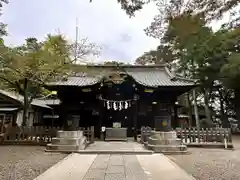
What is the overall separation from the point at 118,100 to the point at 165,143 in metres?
6.51

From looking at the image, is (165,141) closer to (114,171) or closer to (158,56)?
(114,171)

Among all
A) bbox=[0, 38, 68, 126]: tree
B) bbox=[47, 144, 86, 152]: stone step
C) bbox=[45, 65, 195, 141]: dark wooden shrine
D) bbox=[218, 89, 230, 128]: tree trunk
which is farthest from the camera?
bbox=[218, 89, 230, 128]: tree trunk

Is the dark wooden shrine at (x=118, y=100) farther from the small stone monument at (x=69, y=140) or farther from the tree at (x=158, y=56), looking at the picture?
the tree at (x=158, y=56)

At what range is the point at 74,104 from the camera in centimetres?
1493

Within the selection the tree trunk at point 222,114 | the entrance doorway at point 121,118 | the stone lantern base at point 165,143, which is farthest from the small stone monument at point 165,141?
the tree trunk at point 222,114

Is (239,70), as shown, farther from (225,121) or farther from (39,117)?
(39,117)

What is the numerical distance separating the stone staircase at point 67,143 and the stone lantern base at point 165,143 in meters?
2.97

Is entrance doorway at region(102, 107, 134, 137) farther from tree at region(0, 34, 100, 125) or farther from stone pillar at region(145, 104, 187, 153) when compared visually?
stone pillar at region(145, 104, 187, 153)

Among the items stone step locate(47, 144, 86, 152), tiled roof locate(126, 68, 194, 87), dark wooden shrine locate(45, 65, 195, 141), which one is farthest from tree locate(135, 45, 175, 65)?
stone step locate(47, 144, 86, 152)

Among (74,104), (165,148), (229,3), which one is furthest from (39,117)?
(229,3)

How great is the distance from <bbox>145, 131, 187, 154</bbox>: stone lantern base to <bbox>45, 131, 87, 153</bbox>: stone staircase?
117 inches

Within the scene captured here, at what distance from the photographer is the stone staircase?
346 inches

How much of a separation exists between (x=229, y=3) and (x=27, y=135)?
33.7 feet

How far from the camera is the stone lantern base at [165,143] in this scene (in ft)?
28.4
